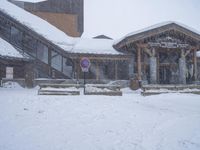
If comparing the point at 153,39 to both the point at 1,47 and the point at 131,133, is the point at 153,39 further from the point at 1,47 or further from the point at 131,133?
the point at 131,133

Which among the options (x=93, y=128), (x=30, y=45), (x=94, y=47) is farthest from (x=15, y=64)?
(x=93, y=128)

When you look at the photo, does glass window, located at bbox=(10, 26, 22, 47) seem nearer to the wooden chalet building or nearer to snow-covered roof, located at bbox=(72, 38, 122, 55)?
the wooden chalet building

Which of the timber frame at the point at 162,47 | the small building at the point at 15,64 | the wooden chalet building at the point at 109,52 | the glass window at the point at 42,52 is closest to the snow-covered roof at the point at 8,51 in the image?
the small building at the point at 15,64

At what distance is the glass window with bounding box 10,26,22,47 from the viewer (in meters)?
22.5

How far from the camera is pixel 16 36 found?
22.7 metres

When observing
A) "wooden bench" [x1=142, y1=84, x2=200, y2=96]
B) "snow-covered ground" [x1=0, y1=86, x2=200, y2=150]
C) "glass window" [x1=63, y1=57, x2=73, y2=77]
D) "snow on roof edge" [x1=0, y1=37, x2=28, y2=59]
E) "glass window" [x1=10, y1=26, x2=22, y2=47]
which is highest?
"glass window" [x1=10, y1=26, x2=22, y2=47]

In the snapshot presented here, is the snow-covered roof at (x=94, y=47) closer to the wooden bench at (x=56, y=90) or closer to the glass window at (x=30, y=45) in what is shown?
the glass window at (x=30, y=45)

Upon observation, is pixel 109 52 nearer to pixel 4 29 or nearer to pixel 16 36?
pixel 16 36

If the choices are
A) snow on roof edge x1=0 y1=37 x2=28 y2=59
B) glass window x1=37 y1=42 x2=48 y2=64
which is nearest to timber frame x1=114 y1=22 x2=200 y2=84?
glass window x1=37 y1=42 x2=48 y2=64

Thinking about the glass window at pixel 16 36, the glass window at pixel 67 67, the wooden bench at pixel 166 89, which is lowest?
the wooden bench at pixel 166 89

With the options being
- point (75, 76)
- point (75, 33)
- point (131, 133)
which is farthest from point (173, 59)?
point (131, 133)

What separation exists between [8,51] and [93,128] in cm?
1561

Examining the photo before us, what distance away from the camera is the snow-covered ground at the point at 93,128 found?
540cm

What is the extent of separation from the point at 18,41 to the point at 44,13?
11.1m
